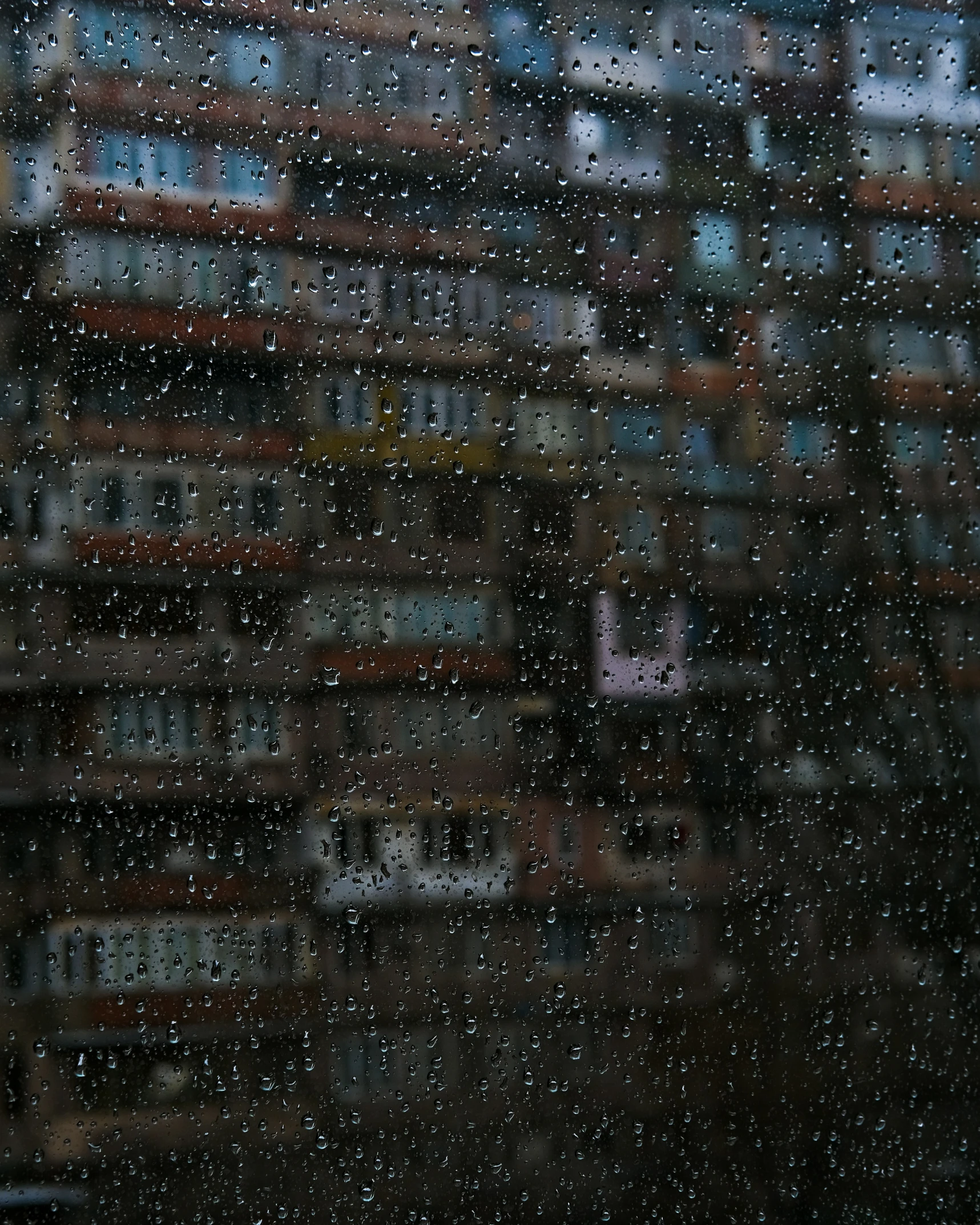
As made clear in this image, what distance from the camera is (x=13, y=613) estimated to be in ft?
2.94

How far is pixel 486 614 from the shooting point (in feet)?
3.33

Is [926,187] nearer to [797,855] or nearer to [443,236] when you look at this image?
[443,236]

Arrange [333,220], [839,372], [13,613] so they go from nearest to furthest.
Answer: [13,613]
[333,220]
[839,372]

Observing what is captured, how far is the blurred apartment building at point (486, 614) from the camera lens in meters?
0.92

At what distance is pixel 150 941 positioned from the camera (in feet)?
2.97


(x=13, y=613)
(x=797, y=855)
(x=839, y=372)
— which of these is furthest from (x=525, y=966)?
(x=839, y=372)

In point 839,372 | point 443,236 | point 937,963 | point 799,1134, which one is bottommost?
point 799,1134

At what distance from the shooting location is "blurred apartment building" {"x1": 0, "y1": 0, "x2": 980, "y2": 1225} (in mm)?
918

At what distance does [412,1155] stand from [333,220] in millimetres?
856

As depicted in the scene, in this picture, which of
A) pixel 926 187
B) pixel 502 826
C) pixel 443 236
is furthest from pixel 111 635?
pixel 926 187

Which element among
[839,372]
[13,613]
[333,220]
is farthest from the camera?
[839,372]

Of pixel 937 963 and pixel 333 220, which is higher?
pixel 333 220

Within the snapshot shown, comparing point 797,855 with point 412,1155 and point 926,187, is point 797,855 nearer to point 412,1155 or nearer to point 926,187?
point 412,1155

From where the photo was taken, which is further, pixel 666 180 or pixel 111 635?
pixel 666 180
